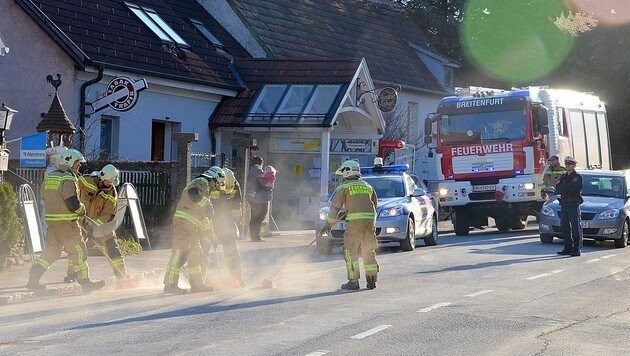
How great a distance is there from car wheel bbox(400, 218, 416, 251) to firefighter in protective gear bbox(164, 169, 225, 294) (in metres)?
7.62

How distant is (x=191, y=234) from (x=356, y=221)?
2.23 metres

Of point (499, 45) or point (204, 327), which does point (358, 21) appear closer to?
point (499, 45)

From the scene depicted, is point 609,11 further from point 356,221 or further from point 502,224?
point 356,221

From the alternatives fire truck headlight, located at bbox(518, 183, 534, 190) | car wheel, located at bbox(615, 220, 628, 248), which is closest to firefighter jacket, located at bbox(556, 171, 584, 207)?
car wheel, located at bbox(615, 220, 628, 248)

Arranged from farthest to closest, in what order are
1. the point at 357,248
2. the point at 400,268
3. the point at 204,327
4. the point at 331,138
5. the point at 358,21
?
1. the point at 358,21
2. the point at 331,138
3. the point at 400,268
4. the point at 357,248
5. the point at 204,327

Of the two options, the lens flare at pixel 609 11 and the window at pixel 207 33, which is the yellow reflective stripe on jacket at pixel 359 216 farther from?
the lens flare at pixel 609 11

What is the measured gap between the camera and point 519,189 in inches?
1059

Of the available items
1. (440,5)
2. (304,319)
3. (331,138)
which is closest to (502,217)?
(331,138)

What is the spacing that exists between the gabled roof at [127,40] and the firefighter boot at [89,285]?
11477 millimetres

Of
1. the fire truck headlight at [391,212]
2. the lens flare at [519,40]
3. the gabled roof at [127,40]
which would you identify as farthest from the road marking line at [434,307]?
the lens flare at [519,40]

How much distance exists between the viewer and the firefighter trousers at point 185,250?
1481 cm

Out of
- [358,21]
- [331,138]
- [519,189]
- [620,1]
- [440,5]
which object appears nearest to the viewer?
[519,189]

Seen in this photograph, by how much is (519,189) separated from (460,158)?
5.30 ft

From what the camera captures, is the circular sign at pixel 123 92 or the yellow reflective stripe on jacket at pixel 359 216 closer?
the yellow reflective stripe on jacket at pixel 359 216
